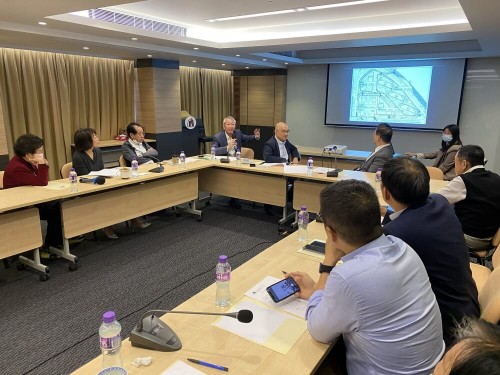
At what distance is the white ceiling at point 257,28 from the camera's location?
402 cm

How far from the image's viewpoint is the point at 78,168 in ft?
13.5

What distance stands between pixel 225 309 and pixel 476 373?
1.14 metres

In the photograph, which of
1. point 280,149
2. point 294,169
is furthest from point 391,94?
point 294,169

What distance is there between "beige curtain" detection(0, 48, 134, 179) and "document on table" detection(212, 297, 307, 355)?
6.47 m

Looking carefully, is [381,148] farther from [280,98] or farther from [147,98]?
[280,98]

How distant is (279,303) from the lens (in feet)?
5.36

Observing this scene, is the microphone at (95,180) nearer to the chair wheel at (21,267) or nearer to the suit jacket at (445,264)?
the chair wheel at (21,267)

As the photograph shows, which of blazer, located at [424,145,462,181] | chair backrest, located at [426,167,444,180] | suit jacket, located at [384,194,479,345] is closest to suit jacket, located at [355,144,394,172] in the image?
chair backrest, located at [426,167,444,180]

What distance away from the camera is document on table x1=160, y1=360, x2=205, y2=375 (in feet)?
4.00

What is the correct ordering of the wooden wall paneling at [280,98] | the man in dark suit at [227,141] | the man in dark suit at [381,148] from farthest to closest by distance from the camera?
the wooden wall paneling at [280,98] → the man in dark suit at [227,141] → the man in dark suit at [381,148]

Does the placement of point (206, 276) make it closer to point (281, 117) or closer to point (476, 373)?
point (476, 373)

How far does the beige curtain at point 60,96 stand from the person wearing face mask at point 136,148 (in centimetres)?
286

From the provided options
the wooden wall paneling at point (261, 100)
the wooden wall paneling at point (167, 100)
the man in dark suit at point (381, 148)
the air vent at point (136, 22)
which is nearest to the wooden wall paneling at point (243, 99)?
the wooden wall paneling at point (261, 100)

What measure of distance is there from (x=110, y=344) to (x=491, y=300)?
1.58 m
